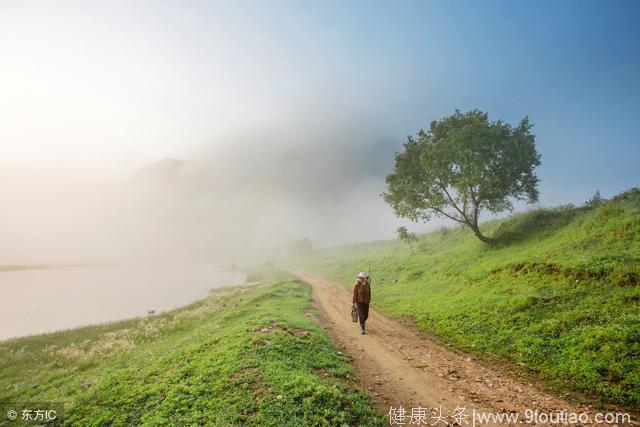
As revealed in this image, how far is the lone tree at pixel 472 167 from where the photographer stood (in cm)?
2920

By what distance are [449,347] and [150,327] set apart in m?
27.6

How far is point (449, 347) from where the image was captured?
46.5 ft

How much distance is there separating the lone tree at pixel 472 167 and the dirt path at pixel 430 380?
64.8 ft

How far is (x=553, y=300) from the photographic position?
15430 millimetres

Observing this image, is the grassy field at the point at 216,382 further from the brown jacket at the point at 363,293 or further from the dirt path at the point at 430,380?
the brown jacket at the point at 363,293

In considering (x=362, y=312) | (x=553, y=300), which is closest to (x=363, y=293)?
(x=362, y=312)

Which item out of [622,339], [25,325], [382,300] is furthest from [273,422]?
[25,325]

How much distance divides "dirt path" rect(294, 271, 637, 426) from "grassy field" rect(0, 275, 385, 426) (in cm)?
114

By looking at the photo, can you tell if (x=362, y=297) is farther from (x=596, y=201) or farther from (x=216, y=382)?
(x=596, y=201)

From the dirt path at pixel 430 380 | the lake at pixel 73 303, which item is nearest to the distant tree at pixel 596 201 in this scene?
the dirt path at pixel 430 380

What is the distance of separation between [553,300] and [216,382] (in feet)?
58.7

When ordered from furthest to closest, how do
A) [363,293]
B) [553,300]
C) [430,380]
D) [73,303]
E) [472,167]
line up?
[73,303]
[472,167]
[363,293]
[553,300]
[430,380]

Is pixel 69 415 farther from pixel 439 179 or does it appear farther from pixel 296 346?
pixel 439 179

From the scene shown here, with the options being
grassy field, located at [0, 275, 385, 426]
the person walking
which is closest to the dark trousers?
the person walking
